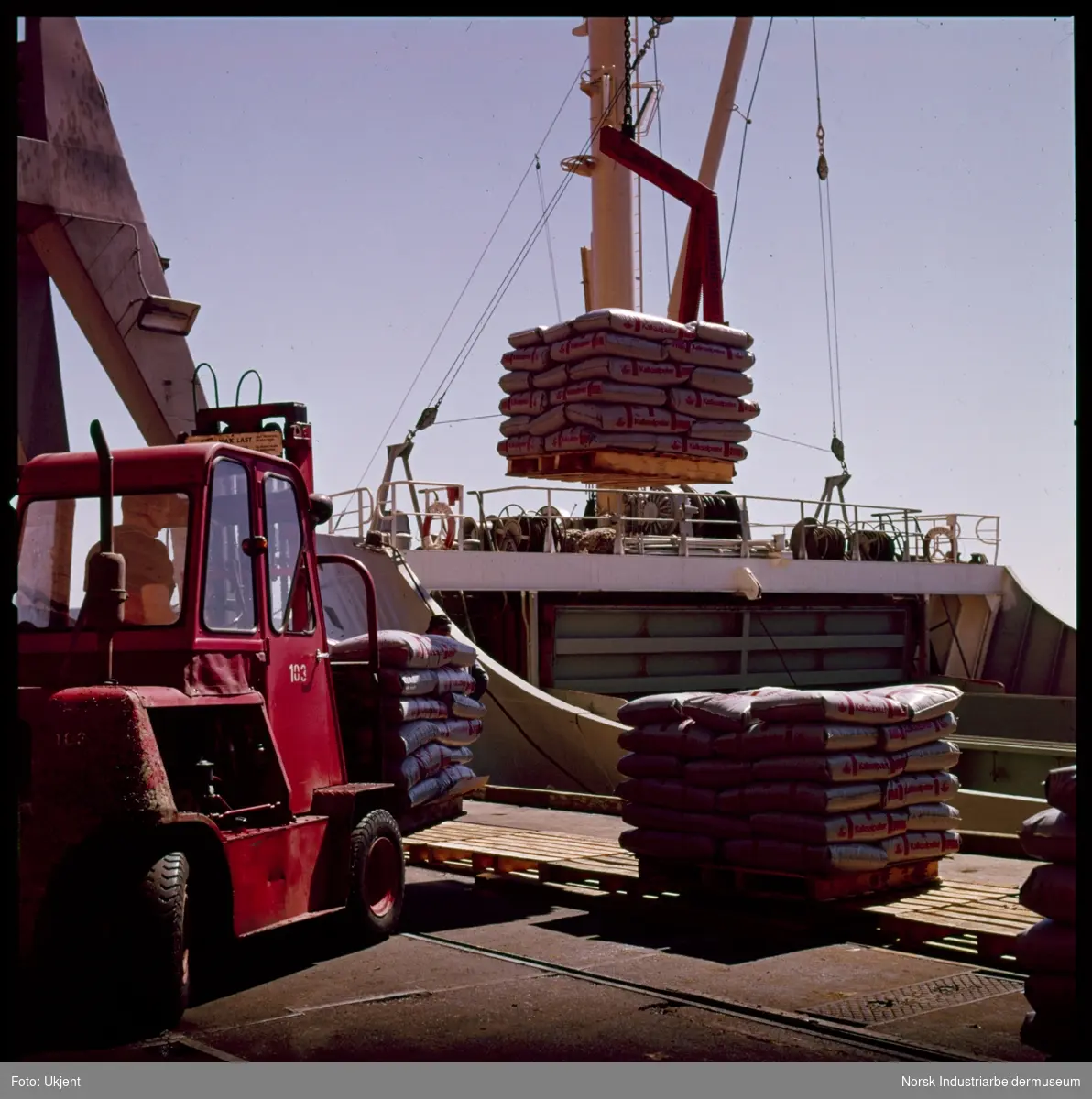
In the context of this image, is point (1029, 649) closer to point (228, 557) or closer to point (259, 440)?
point (259, 440)

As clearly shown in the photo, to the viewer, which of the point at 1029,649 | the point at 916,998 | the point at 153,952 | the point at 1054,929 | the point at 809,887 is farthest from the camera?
the point at 1029,649

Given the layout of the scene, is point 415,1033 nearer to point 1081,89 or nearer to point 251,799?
point 251,799

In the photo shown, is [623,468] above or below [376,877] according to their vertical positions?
above

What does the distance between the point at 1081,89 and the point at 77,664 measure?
4677mm

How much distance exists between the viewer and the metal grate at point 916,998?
6176mm

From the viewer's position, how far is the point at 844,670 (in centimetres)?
2353

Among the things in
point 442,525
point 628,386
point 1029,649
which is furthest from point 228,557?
point 1029,649

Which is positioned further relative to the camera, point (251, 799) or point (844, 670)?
point (844, 670)

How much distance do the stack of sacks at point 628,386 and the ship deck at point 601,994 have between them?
20.9 ft

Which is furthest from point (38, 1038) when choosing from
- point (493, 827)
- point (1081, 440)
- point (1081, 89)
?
point (493, 827)

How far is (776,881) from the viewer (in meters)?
8.47

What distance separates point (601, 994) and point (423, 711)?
9.53ft

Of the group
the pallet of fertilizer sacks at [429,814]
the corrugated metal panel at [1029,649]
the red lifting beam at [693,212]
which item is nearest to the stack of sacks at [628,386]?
the red lifting beam at [693,212]

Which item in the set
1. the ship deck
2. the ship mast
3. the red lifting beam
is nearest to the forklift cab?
the ship deck
